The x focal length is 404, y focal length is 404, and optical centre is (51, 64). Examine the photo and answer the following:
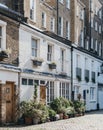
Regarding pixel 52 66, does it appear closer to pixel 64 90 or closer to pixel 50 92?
pixel 50 92

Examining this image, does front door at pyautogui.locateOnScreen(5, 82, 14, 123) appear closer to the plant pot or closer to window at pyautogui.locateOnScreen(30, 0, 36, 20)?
the plant pot

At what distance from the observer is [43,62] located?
2966 centimetres

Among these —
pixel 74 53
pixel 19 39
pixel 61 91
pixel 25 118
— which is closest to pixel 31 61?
pixel 19 39

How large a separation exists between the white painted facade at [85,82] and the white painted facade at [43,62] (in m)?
2.35

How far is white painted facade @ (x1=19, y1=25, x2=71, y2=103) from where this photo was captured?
1025 inches

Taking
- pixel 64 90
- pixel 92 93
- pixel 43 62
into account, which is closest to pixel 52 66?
pixel 43 62

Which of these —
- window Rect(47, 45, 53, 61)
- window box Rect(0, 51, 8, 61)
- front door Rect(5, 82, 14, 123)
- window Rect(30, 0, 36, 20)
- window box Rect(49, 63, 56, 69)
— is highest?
window Rect(30, 0, 36, 20)

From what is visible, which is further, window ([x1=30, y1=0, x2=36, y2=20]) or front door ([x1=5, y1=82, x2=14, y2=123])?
window ([x1=30, y1=0, x2=36, y2=20])

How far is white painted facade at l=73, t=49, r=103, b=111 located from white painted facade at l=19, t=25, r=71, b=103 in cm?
235

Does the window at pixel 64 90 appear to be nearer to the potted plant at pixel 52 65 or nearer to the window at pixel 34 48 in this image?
the potted plant at pixel 52 65

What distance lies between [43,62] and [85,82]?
13258 millimetres

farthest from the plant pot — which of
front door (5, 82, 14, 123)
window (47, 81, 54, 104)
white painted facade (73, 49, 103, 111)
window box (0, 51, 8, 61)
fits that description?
white painted facade (73, 49, 103, 111)

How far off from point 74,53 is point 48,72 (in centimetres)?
804

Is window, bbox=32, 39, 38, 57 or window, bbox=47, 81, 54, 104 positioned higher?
window, bbox=32, 39, 38, 57
